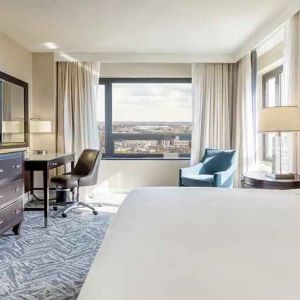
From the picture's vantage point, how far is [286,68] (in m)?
3.92

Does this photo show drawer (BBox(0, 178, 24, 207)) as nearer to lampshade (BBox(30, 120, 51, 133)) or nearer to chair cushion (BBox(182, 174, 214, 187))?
lampshade (BBox(30, 120, 51, 133))

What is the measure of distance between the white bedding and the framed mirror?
11.4 ft

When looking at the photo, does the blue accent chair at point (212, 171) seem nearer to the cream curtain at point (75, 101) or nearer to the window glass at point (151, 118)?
the window glass at point (151, 118)

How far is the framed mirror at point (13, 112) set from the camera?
480cm

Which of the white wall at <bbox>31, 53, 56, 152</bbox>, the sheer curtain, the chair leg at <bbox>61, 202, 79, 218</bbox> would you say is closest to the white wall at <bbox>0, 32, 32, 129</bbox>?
the white wall at <bbox>31, 53, 56, 152</bbox>

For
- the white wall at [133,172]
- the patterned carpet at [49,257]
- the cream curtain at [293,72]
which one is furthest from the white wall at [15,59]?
the cream curtain at [293,72]

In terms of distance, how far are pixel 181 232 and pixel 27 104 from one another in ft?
15.6

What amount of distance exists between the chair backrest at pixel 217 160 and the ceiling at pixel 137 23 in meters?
1.62

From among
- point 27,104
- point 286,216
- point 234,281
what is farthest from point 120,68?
point 234,281

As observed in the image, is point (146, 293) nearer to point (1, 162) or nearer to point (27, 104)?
point (1, 162)

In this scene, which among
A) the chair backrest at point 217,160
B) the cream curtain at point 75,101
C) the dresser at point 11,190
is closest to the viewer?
the dresser at point 11,190

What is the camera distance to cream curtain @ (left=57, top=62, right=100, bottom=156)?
6.04 metres

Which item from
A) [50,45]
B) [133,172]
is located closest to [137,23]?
[50,45]

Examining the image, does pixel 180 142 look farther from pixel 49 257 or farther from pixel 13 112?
pixel 49 257
